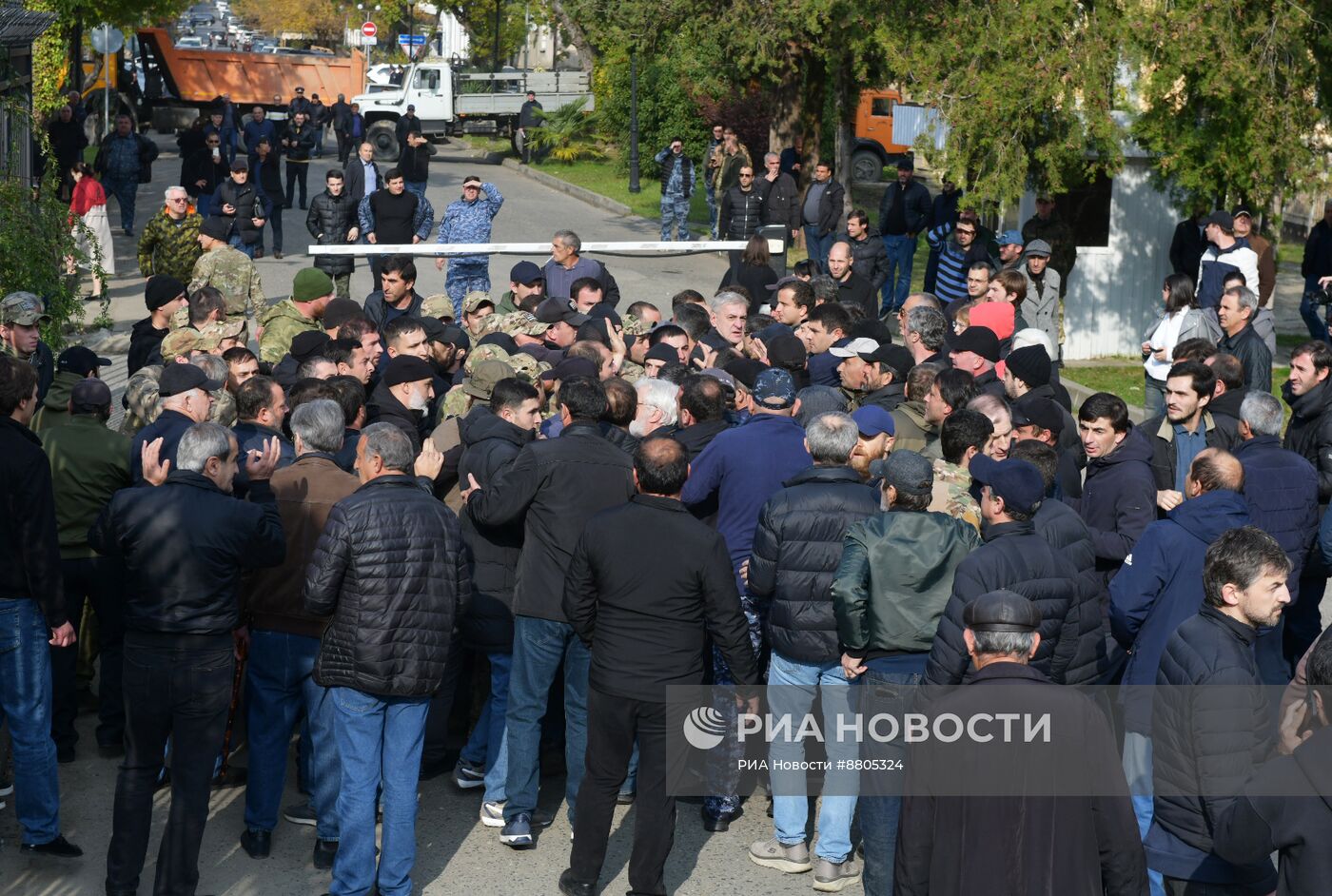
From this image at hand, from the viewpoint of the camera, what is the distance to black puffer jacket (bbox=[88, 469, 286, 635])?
216 inches

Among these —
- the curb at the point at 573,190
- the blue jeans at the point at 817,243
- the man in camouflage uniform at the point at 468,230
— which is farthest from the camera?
the curb at the point at 573,190

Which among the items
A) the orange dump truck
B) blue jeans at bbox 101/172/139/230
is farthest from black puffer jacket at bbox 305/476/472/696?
the orange dump truck

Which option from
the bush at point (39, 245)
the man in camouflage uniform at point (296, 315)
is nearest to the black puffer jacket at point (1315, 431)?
the man in camouflage uniform at point (296, 315)

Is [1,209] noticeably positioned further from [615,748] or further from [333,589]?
[615,748]

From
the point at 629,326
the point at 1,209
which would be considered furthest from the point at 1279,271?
the point at 1,209

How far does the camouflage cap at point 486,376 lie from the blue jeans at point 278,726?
163 centimetres

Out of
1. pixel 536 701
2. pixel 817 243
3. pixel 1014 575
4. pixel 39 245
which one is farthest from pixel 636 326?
pixel 817 243

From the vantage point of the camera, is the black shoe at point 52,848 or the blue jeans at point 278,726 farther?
the blue jeans at point 278,726

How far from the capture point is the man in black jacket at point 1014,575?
5.17 m

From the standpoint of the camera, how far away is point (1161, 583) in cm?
577

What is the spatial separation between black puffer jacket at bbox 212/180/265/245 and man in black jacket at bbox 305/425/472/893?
12.8 m

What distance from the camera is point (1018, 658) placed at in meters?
4.26

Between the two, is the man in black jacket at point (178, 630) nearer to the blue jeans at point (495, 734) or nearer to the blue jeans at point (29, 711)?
the blue jeans at point (29, 711)

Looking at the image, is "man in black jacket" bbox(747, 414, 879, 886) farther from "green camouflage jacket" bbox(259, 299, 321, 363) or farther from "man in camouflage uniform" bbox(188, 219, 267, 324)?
"man in camouflage uniform" bbox(188, 219, 267, 324)
